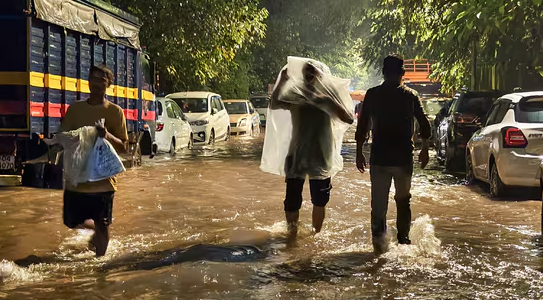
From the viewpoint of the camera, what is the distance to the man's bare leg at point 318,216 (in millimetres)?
7473

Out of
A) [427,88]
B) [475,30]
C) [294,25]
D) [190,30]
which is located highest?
[294,25]

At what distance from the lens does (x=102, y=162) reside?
5.86 metres

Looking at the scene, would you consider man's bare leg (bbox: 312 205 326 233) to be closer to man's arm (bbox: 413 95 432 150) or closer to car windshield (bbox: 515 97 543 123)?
man's arm (bbox: 413 95 432 150)

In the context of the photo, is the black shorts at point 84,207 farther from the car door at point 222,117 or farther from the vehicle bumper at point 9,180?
the car door at point 222,117

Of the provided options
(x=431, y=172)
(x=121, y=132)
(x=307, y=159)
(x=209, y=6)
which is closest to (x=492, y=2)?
(x=431, y=172)

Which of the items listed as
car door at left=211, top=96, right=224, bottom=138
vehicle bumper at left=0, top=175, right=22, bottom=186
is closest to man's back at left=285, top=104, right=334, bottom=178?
vehicle bumper at left=0, top=175, right=22, bottom=186

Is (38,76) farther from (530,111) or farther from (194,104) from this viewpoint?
(194,104)

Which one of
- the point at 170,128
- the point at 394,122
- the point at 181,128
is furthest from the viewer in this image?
the point at 181,128

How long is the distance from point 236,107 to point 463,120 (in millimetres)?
16706

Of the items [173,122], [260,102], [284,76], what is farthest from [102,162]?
[260,102]

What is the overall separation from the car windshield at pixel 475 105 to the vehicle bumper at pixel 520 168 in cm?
462

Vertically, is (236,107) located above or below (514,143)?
above

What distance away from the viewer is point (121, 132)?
6.04 meters

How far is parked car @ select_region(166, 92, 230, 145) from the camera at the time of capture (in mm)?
22078
